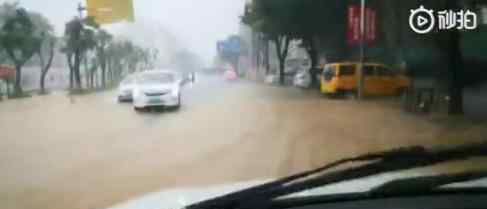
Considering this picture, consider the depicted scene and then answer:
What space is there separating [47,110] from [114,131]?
5.6 inches

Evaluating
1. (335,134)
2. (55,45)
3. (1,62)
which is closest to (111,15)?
(55,45)

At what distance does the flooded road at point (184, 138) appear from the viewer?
4.86ft

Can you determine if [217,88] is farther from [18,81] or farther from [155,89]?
[18,81]

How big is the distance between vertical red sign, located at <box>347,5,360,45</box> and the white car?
367 millimetres

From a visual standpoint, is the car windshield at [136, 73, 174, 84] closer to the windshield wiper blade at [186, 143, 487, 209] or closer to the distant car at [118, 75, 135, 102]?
the distant car at [118, 75, 135, 102]

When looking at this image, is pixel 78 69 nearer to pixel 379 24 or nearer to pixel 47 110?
pixel 47 110

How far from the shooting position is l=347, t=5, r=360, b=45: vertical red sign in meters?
1.57

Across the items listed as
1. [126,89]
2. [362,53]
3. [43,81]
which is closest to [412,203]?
[362,53]

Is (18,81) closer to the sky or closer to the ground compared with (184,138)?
closer to the sky

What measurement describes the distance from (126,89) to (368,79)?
51 cm

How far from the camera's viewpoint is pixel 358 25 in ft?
5.20

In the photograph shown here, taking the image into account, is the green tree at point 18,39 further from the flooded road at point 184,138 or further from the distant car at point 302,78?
the distant car at point 302,78

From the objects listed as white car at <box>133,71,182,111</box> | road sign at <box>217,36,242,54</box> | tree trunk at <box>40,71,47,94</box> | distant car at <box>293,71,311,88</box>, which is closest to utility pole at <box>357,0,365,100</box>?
distant car at <box>293,71,311,88</box>

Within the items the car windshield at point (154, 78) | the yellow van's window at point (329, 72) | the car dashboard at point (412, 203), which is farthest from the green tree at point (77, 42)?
the car dashboard at point (412, 203)
